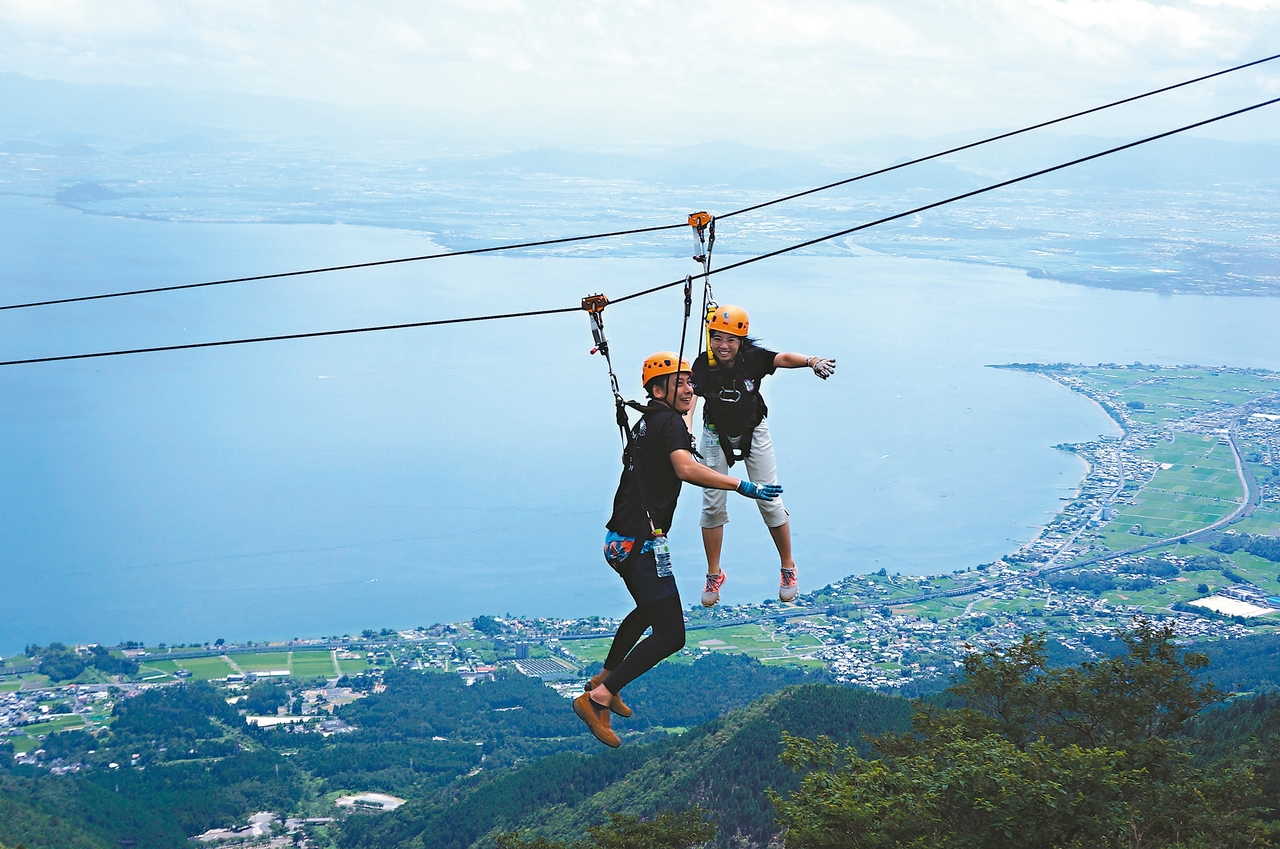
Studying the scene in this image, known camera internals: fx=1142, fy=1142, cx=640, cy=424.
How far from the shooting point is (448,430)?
72062 millimetres

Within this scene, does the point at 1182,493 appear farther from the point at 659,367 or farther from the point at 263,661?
the point at 659,367

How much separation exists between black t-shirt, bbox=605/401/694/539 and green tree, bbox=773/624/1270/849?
592 cm

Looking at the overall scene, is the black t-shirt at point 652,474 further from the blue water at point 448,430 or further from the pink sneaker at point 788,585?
the blue water at point 448,430

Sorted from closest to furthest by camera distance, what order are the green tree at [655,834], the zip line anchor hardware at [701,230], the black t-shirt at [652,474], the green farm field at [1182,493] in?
the black t-shirt at [652,474] → the zip line anchor hardware at [701,230] → the green tree at [655,834] → the green farm field at [1182,493]

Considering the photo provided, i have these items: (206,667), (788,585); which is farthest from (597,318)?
(206,667)

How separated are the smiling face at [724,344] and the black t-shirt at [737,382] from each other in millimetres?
46

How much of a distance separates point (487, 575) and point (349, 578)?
7148 mm

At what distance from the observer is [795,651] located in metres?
50.2

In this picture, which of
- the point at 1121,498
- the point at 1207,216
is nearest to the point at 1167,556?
the point at 1121,498

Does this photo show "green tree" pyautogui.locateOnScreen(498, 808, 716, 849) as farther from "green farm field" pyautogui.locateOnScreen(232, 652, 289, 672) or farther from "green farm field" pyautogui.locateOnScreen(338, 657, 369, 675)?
"green farm field" pyautogui.locateOnScreen(232, 652, 289, 672)

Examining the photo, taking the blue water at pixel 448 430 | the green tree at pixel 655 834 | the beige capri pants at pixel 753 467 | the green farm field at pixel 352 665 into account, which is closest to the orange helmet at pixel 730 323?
the beige capri pants at pixel 753 467

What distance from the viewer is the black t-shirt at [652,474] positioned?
459cm

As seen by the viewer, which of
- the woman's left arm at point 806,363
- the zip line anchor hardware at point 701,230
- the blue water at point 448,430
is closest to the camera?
the woman's left arm at point 806,363

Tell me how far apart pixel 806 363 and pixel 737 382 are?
1.12ft
